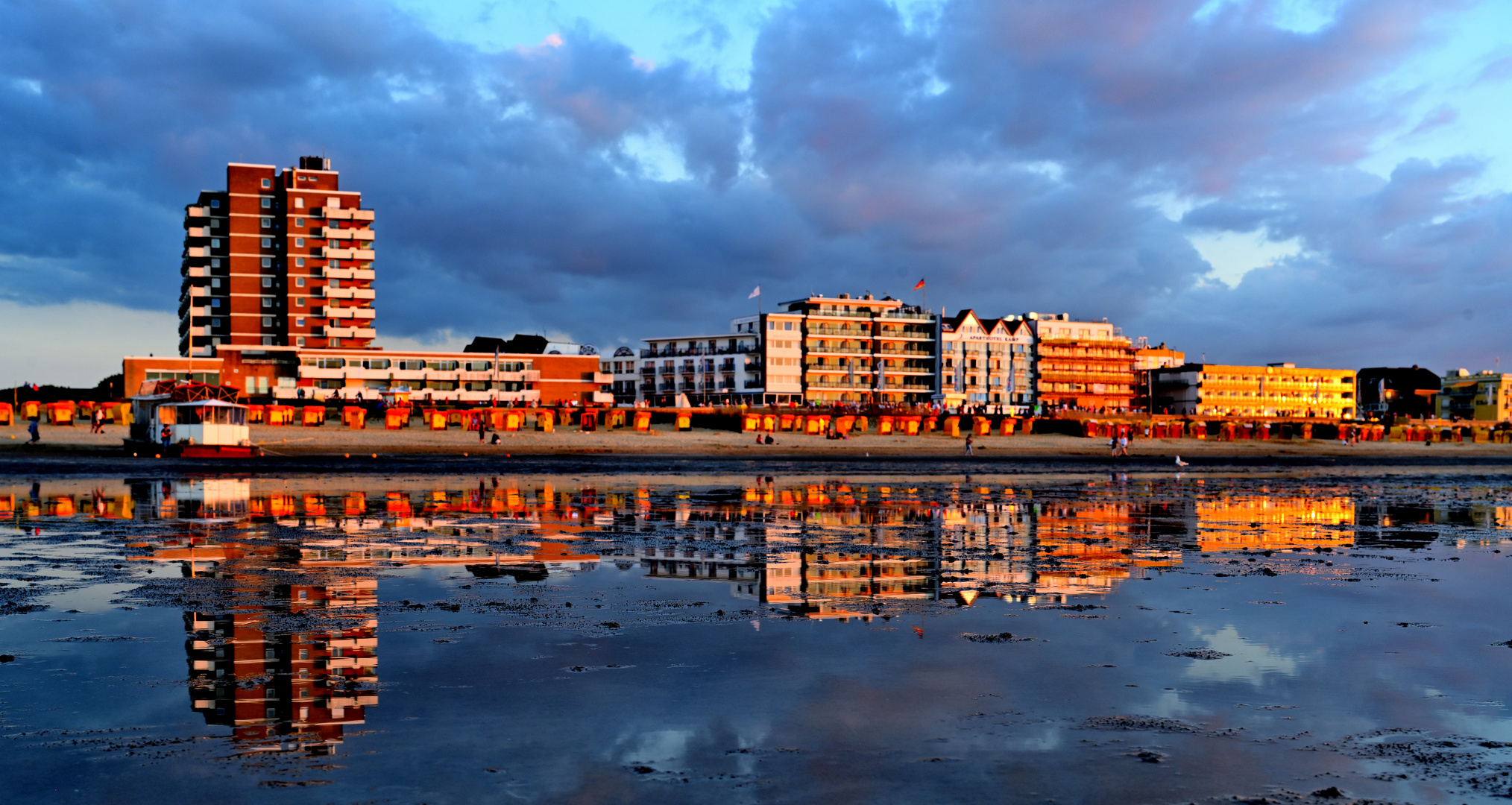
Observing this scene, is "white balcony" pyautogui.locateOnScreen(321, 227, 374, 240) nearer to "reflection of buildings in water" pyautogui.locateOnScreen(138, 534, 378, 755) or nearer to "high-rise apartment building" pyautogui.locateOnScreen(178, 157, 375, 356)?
"high-rise apartment building" pyautogui.locateOnScreen(178, 157, 375, 356)

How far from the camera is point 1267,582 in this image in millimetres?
17125

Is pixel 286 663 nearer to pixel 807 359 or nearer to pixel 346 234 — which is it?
pixel 346 234

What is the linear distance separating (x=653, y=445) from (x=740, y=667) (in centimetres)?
7673

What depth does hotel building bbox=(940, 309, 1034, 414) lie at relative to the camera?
187500 millimetres

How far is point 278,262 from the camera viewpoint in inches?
5433

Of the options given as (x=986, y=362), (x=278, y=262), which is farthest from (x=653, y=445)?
(x=986, y=362)

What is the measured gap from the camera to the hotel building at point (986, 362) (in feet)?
615

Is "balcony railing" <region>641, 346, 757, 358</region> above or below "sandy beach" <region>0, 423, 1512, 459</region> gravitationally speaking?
above

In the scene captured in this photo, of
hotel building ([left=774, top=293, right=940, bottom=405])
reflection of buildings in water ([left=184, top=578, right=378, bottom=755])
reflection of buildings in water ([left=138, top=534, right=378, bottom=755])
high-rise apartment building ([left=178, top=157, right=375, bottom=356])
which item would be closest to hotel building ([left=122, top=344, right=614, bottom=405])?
high-rise apartment building ([left=178, top=157, right=375, bottom=356])

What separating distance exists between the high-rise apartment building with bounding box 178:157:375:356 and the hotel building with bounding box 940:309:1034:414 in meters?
95.1

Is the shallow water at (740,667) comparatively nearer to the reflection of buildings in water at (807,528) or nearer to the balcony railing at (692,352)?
the reflection of buildings in water at (807,528)

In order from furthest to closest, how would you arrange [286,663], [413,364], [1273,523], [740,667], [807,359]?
[807,359] < [413,364] < [1273,523] < [740,667] < [286,663]

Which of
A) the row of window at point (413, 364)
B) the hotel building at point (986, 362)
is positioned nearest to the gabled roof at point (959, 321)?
the hotel building at point (986, 362)

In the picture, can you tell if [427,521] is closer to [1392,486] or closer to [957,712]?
[957,712]
